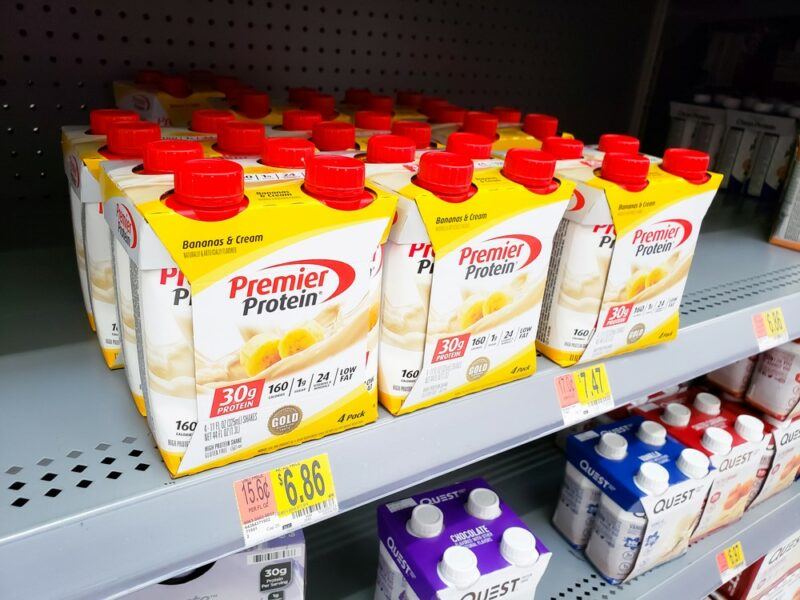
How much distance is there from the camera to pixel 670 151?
2.83 ft

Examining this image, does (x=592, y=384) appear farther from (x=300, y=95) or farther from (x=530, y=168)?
(x=300, y=95)

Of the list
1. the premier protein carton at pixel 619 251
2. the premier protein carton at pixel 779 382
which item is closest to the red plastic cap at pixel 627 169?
the premier protein carton at pixel 619 251

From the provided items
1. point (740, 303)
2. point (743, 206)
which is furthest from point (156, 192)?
point (743, 206)

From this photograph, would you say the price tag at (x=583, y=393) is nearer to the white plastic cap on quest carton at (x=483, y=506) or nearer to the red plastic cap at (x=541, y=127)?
the white plastic cap on quest carton at (x=483, y=506)

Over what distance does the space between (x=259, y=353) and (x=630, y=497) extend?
744 millimetres

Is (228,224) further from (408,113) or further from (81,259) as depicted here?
(408,113)

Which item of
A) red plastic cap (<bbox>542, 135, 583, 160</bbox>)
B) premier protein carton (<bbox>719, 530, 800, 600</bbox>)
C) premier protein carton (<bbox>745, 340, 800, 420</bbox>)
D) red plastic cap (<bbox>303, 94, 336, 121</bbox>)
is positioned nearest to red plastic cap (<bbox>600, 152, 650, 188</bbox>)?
red plastic cap (<bbox>542, 135, 583, 160</bbox>)

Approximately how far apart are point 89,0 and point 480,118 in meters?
0.70

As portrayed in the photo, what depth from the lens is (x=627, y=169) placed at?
0.79m

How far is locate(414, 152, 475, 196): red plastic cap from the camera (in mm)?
646

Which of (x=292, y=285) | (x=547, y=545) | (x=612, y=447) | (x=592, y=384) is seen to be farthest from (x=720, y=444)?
(x=292, y=285)

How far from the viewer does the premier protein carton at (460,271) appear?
0.65 m

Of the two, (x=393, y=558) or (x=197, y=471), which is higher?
(x=197, y=471)

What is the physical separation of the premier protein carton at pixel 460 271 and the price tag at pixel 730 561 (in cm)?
82
